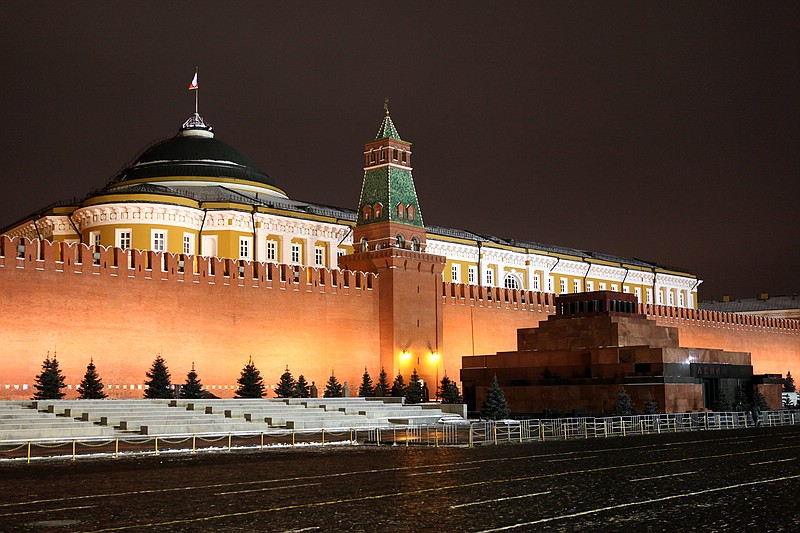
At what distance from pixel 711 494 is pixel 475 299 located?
2795 cm

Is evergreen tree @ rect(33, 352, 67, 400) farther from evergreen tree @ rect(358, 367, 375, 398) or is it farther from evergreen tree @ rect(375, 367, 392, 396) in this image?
evergreen tree @ rect(375, 367, 392, 396)

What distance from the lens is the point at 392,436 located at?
22.6m

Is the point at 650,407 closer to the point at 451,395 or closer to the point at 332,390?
the point at 451,395

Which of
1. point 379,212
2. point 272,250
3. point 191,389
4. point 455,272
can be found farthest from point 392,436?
point 455,272

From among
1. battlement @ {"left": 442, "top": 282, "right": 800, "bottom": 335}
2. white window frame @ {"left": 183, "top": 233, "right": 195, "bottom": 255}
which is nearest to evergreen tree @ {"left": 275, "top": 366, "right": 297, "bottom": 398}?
battlement @ {"left": 442, "top": 282, "right": 800, "bottom": 335}

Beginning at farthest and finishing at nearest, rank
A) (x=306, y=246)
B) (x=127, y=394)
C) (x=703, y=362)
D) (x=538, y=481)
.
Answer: (x=306, y=246)
(x=703, y=362)
(x=127, y=394)
(x=538, y=481)

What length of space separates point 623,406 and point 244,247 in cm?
1772

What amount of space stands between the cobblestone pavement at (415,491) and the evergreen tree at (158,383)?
10083mm

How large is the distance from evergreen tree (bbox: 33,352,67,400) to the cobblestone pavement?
9.25 m

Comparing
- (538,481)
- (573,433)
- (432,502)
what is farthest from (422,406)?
(432,502)

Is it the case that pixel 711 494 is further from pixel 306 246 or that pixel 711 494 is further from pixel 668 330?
pixel 306 246

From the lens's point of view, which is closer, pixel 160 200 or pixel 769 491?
pixel 769 491

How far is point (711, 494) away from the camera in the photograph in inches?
423

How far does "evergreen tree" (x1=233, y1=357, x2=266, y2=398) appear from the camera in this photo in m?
29.2
